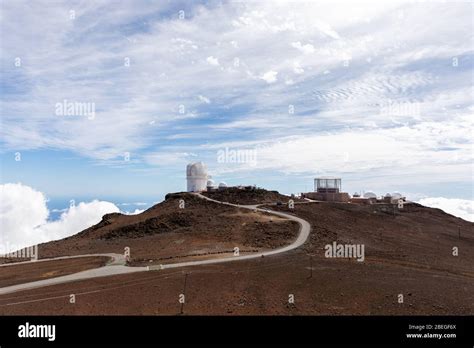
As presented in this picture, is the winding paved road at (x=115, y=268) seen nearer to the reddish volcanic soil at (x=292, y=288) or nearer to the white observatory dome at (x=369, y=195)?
the reddish volcanic soil at (x=292, y=288)

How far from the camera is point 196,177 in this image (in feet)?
246

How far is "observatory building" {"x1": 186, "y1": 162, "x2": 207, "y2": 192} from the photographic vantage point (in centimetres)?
7475

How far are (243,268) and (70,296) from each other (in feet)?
39.9

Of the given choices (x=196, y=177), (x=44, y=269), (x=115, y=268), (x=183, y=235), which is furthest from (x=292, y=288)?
(x=196, y=177)

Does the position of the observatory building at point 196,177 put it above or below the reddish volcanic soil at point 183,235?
above

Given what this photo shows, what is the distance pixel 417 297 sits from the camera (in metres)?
22.2

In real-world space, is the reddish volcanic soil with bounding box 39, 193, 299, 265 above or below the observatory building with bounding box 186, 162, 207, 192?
below

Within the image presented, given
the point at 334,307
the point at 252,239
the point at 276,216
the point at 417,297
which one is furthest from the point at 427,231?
the point at 334,307

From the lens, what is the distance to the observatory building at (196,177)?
74750mm

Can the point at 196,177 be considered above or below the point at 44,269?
above
